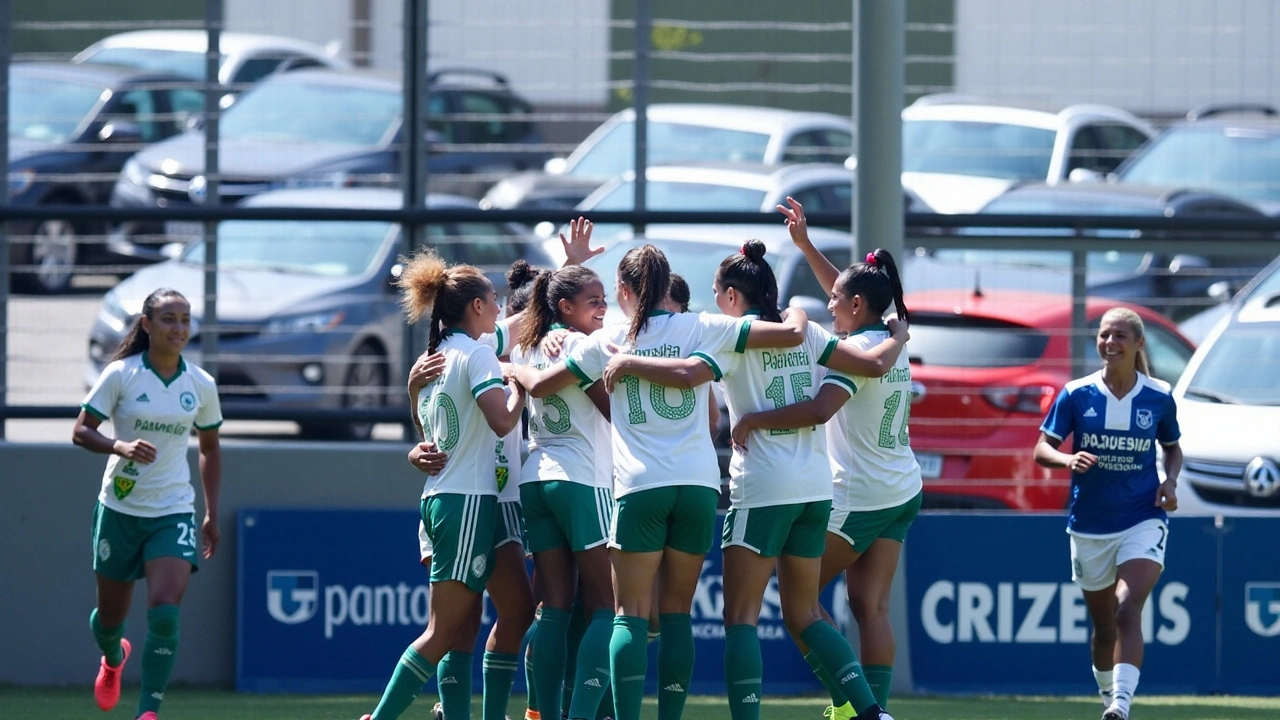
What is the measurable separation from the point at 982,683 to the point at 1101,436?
2.10m

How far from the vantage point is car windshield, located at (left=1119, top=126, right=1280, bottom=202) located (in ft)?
32.0

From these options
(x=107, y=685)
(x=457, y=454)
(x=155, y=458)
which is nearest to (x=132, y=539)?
(x=155, y=458)

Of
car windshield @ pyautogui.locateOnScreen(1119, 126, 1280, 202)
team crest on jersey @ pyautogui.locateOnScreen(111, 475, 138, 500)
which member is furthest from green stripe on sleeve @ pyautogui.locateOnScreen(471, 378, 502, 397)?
car windshield @ pyautogui.locateOnScreen(1119, 126, 1280, 202)

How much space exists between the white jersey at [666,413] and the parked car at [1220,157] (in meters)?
4.20

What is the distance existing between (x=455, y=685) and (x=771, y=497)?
1.45 meters

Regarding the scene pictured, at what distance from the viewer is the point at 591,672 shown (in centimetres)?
641

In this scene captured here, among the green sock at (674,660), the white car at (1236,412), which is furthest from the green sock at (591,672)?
the white car at (1236,412)

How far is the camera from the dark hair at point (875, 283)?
6.85m

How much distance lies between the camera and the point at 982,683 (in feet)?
29.8

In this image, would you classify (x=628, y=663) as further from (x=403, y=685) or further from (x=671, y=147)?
(x=671, y=147)

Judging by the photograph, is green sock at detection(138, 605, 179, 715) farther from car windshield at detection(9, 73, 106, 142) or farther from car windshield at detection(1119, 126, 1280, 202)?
car windshield at detection(1119, 126, 1280, 202)

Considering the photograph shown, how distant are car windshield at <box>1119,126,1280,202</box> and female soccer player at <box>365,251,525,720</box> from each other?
4.74 meters

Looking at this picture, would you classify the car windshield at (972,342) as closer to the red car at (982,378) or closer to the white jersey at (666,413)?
the red car at (982,378)

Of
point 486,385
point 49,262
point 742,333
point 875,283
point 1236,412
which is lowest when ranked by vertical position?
point 1236,412
